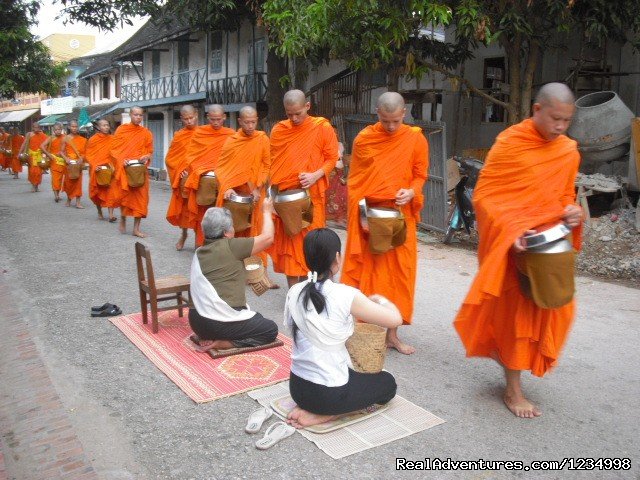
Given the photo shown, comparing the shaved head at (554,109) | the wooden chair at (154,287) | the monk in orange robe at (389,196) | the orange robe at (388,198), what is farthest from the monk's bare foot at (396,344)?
the shaved head at (554,109)

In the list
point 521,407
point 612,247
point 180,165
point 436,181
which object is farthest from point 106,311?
point 612,247

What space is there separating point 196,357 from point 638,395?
3.17 m

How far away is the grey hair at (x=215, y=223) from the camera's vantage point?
4754 mm

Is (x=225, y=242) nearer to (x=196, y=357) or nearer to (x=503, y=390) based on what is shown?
(x=196, y=357)

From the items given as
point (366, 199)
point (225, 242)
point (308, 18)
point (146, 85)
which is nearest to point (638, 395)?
point (366, 199)

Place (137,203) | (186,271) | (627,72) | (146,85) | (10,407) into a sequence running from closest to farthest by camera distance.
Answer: (10,407)
(186,271)
(137,203)
(627,72)
(146,85)

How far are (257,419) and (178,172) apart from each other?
19.2ft

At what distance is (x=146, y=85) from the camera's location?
27984 mm

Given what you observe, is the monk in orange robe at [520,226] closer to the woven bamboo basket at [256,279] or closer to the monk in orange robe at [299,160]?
the woven bamboo basket at [256,279]

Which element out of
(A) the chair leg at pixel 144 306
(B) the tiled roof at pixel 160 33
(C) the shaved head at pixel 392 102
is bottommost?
(A) the chair leg at pixel 144 306

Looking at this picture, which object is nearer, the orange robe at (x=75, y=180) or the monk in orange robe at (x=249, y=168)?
the monk in orange robe at (x=249, y=168)

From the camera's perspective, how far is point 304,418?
3629 millimetres

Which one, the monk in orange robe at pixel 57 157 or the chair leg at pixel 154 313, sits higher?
the monk in orange robe at pixel 57 157

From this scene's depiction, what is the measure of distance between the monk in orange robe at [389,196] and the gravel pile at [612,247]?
4001mm
